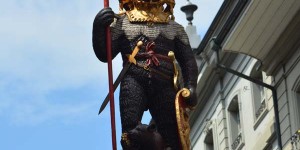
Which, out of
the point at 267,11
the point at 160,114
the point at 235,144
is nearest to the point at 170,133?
the point at 160,114

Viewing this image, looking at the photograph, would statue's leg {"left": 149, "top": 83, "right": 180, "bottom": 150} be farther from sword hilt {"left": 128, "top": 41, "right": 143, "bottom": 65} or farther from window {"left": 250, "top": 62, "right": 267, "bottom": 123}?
window {"left": 250, "top": 62, "right": 267, "bottom": 123}

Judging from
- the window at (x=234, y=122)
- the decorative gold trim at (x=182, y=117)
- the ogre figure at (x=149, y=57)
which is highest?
the window at (x=234, y=122)

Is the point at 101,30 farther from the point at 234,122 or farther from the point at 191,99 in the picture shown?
the point at 234,122

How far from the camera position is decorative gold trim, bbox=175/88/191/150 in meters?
13.3

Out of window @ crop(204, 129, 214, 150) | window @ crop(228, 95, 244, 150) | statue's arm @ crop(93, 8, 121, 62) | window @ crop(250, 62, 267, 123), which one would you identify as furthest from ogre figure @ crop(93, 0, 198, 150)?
window @ crop(204, 129, 214, 150)

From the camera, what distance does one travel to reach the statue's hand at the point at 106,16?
13.3 metres

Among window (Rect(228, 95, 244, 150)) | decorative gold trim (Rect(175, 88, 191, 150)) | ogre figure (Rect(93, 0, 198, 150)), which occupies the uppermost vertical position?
window (Rect(228, 95, 244, 150))

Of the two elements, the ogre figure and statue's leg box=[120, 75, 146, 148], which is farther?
the ogre figure

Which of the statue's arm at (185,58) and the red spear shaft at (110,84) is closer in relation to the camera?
the red spear shaft at (110,84)

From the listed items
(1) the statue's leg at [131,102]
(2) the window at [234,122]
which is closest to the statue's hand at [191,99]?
(1) the statue's leg at [131,102]

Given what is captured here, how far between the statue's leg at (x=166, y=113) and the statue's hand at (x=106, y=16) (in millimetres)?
751

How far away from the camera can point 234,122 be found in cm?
3741

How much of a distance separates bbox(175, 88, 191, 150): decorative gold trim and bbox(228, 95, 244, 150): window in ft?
76.8

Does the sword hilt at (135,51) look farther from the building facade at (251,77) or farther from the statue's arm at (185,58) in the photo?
the building facade at (251,77)
